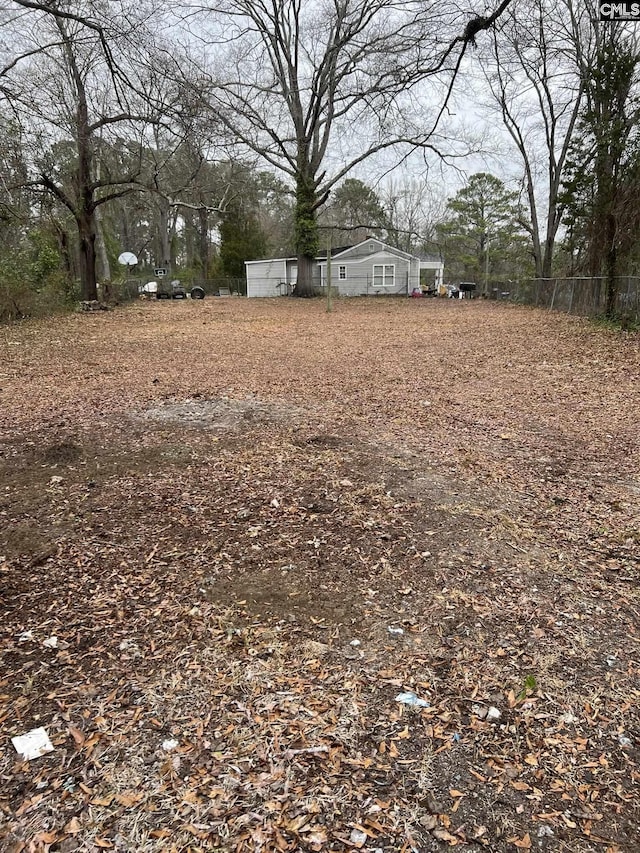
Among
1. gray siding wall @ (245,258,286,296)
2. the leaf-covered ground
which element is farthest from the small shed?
the leaf-covered ground

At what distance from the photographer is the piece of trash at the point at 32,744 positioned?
1.62 m

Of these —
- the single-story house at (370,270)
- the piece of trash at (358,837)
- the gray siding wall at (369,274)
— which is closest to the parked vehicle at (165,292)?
the single-story house at (370,270)

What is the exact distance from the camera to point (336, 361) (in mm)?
8766

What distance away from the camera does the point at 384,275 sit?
31109mm

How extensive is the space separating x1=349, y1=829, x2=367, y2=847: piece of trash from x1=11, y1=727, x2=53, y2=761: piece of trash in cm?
98

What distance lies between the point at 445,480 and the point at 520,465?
73 cm

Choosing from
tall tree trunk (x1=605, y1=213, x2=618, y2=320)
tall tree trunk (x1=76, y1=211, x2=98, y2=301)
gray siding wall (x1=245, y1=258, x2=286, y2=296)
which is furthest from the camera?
gray siding wall (x1=245, y1=258, x2=286, y2=296)

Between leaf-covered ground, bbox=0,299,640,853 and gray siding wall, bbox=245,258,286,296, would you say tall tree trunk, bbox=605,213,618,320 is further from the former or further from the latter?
gray siding wall, bbox=245,258,286,296

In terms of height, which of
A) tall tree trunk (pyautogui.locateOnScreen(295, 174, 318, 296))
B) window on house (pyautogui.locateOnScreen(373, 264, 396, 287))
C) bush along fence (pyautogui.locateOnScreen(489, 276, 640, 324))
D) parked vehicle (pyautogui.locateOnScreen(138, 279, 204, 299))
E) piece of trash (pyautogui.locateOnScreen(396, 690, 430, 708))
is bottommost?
piece of trash (pyautogui.locateOnScreen(396, 690, 430, 708))

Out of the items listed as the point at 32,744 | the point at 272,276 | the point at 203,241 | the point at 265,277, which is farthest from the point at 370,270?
the point at 32,744

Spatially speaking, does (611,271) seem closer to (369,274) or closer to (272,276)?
(369,274)

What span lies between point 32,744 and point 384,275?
3158cm

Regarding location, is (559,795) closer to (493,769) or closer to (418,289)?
(493,769)

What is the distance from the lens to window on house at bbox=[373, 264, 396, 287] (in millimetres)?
30984
